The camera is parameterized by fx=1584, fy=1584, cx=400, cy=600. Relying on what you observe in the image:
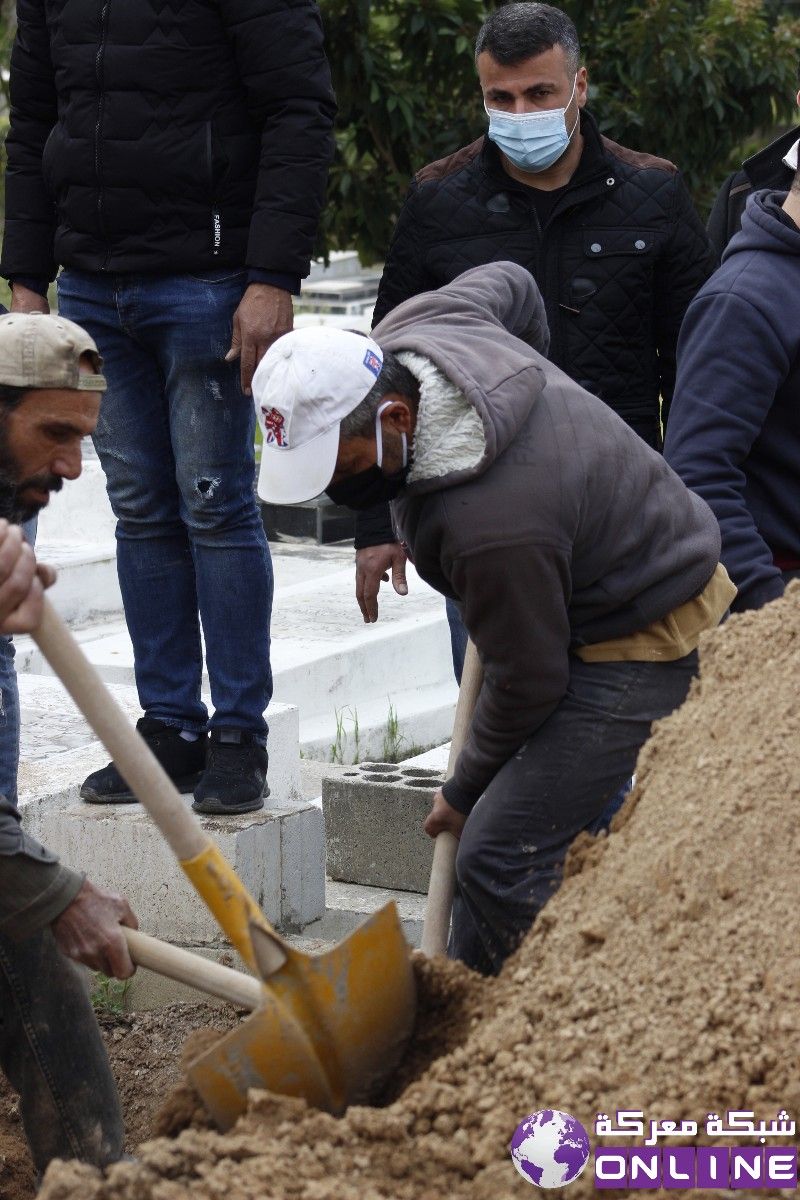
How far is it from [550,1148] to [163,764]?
205 centimetres

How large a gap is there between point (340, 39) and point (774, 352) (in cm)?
408

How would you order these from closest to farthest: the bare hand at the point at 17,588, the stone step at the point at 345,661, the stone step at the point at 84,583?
the bare hand at the point at 17,588
the stone step at the point at 345,661
the stone step at the point at 84,583

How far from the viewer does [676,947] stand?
2367 millimetres

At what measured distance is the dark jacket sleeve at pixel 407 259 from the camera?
426 cm

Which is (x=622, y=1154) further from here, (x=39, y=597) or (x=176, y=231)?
(x=176, y=231)

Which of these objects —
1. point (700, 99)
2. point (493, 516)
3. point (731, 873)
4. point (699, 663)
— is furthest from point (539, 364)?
point (700, 99)

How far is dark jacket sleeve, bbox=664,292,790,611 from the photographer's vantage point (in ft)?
10.6

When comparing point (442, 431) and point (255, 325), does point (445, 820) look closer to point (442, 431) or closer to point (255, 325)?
point (442, 431)

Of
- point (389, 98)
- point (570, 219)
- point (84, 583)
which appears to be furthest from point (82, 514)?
point (570, 219)

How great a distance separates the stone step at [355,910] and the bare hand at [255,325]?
153 centimetres

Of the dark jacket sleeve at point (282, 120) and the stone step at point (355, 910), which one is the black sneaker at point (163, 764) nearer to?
the stone step at point (355, 910)

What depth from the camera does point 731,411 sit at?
323 cm

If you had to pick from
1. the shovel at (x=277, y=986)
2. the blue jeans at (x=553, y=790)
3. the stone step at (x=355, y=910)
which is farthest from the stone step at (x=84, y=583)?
the shovel at (x=277, y=986)

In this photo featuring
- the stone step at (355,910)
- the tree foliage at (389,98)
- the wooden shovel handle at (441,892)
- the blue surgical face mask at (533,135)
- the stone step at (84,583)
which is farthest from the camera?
the stone step at (84,583)
